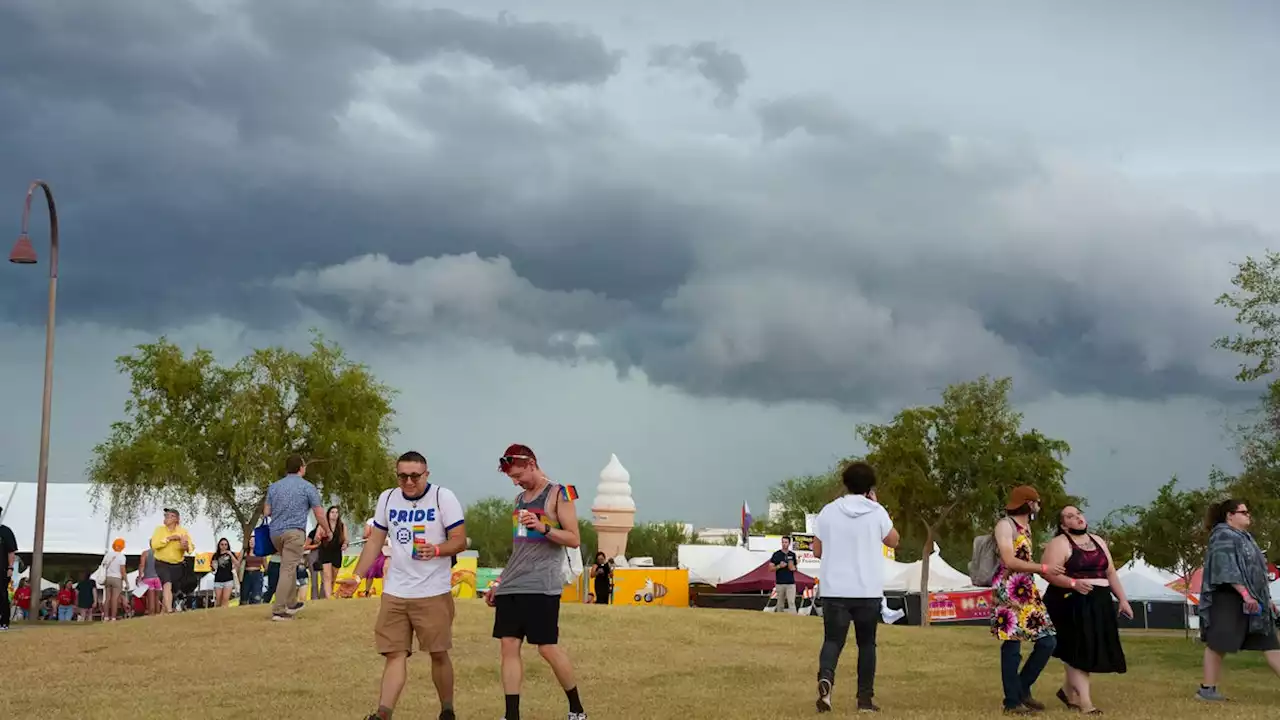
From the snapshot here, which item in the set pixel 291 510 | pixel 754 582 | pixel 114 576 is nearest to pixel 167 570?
pixel 114 576

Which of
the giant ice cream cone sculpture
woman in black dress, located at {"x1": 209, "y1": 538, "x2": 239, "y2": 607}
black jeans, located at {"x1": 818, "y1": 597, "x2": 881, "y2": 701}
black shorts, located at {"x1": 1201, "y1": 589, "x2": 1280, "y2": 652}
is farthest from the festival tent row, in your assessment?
black shorts, located at {"x1": 1201, "y1": 589, "x2": 1280, "y2": 652}

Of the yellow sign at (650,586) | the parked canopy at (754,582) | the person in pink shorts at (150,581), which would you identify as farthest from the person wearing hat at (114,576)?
the parked canopy at (754,582)

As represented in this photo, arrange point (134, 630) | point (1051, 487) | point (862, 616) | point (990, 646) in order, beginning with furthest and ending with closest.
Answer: point (1051, 487), point (990, 646), point (134, 630), point (862, 616)

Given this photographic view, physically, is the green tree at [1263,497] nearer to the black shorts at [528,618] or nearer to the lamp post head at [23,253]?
the black shorts at [528,618]

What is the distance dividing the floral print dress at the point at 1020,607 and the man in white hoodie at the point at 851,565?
40.1 inches

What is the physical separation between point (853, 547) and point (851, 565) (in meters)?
0.15

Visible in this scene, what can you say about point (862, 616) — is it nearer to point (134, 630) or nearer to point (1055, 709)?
point (1055, 709)

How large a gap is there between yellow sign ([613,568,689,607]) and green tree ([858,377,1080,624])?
39.2ft

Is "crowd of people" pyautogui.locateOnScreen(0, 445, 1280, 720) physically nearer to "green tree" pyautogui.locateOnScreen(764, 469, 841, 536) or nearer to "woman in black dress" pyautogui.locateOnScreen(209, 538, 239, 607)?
"woman in black dress" pyautogui.locateOnScreen(209, 538, 239, 607)

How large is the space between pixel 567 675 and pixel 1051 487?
40187 millimetres

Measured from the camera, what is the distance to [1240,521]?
41.8 feet

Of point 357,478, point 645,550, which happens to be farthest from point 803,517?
point 357,478

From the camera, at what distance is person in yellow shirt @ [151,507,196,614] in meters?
22.5

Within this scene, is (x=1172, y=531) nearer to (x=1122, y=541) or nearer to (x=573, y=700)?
(x=1122, y=541)
